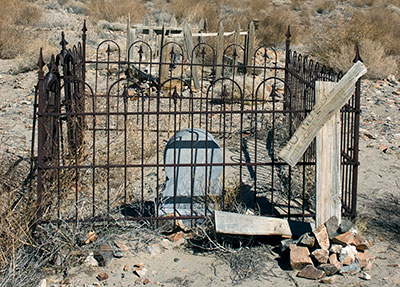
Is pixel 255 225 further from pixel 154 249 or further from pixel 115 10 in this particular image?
pixel 115 10

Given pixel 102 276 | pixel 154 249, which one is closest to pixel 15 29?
pixel 154 249

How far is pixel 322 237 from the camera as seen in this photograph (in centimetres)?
420

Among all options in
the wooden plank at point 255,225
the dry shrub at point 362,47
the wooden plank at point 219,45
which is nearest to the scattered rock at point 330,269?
the wooden plank at point 255,225

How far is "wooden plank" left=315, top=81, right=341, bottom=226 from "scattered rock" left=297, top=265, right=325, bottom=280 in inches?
17.2

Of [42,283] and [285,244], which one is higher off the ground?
[285,244]

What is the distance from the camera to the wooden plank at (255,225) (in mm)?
4316

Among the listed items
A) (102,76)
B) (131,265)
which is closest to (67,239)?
(131,265)

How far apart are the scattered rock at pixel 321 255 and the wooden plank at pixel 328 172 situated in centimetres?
34

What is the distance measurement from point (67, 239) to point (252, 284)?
1.37 metres

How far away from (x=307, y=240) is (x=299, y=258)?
0.14 metres

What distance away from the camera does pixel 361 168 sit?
21.1 feet

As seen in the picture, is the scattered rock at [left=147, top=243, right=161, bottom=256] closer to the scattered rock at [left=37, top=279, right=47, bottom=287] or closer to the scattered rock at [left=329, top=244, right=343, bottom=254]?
the scattered rock at [left=37, top=279, right=47, bottom=287]

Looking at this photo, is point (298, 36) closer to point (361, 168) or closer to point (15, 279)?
point (361, 168)

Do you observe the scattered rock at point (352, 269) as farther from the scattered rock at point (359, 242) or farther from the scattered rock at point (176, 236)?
the scattered rock at point (176, 236)
